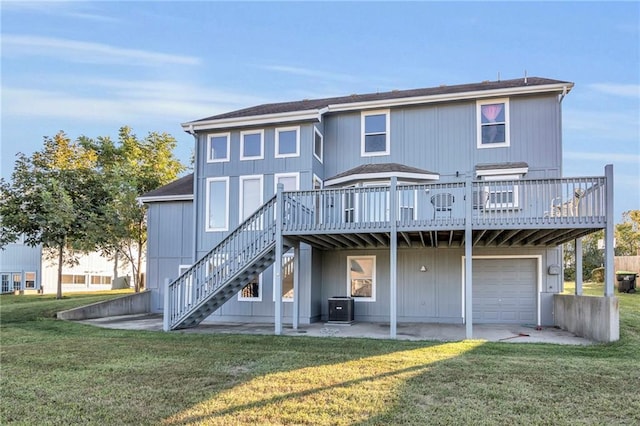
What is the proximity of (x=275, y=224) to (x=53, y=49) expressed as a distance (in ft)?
44.0

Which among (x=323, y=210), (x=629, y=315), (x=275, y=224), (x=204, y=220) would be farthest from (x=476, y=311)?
(x=204, y=220)

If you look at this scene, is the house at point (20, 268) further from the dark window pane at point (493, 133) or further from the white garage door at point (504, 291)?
the dark window pane at point (493, 133)

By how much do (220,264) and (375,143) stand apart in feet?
20.7

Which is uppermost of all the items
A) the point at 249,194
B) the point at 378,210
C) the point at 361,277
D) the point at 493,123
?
the point at 493,123

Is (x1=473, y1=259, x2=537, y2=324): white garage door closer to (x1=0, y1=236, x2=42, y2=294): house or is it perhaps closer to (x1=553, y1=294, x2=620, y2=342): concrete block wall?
(x1=553, y1=294, x2=620, y2=342): concrete block wall

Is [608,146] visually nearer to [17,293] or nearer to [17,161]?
[17,161]

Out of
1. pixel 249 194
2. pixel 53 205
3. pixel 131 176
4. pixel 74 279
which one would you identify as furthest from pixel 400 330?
pixel 74 279

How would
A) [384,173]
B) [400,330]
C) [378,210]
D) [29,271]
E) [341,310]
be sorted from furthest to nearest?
[29,271]
[341,310]
[384,173]
[400,330]
[378,210]

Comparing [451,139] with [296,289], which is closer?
[296,289]

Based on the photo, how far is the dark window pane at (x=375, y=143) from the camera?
46.5 feet

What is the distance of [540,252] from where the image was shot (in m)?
12.8

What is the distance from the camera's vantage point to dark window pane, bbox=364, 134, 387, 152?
46.5 ft

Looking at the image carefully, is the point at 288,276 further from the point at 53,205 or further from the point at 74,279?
the point at 74,279

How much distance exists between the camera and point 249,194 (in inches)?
566
